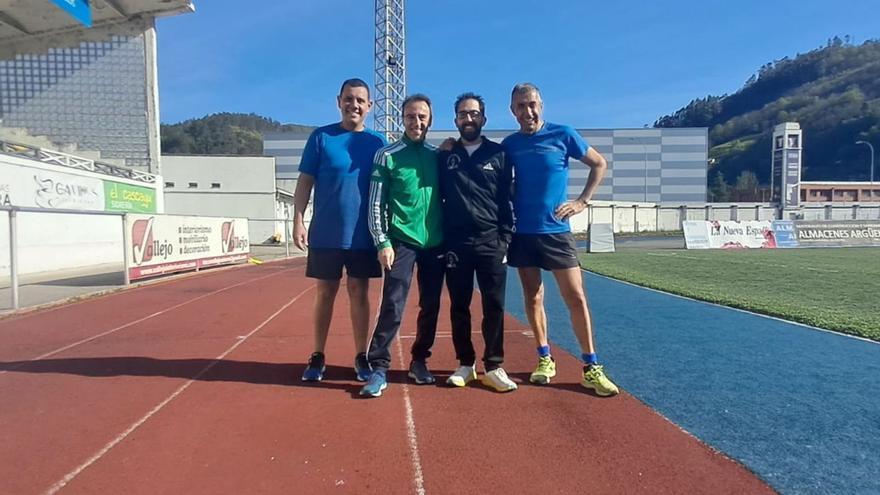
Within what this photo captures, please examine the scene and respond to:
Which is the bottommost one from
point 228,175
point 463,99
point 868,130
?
point 463,99

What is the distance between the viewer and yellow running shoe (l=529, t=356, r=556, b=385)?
12.9ft

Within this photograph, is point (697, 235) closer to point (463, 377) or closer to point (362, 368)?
point (463, 377)

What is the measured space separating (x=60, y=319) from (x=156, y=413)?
204 inches

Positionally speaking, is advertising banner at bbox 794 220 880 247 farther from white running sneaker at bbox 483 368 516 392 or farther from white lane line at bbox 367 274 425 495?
white lane line at bbox 367 274 425 495

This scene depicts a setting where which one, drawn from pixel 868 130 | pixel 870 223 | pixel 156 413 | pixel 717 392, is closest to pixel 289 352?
pixel 156 413

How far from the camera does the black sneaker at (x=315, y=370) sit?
403 centimetres

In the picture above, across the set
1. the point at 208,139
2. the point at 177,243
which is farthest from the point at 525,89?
the point at 208,139

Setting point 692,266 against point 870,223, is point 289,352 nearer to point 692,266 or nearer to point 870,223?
point 692,266

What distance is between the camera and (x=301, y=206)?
3.98 m

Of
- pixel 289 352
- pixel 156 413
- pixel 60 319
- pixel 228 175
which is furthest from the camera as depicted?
pixel 228 175

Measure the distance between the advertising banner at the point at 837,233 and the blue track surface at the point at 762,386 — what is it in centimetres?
2408

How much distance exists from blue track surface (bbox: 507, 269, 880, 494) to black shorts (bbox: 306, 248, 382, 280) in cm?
205

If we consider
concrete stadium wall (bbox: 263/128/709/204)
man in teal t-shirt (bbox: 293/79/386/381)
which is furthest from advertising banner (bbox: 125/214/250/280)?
concrete stadium wall (bbox: 263/128/709/204)

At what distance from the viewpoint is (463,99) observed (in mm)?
3752
